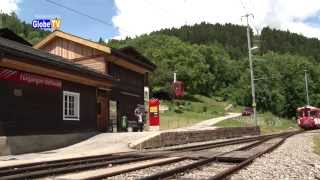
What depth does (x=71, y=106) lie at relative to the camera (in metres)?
→ 25.9

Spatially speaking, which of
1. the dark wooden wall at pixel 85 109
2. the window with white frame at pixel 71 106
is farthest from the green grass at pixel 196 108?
the window with white frame at pixel 71 106

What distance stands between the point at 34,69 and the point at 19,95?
4.56ft

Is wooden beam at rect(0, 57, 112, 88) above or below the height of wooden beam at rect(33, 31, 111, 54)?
below

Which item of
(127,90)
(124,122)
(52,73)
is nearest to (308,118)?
(127,90)

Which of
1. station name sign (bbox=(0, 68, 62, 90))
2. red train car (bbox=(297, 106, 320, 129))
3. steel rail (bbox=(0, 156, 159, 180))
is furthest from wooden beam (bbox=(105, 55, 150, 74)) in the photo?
red train car (bbox=(297, 106, 320, 129))

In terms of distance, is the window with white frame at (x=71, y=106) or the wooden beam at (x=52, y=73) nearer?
the wooden beam at (x=52, y=73)

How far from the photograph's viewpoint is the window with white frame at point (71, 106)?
82.6ft

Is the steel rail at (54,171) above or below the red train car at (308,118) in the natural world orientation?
below

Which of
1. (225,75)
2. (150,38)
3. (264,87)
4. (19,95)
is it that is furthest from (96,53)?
(225,75)

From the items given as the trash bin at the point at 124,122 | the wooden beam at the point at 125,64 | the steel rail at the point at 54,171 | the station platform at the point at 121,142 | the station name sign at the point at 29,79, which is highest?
the wooden beam at the point at 125,64

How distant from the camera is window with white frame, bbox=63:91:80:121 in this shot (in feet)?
82.6

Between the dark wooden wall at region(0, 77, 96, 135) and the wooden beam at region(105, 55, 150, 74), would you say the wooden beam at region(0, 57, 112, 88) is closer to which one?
the dark wooden wall at region(0, 77, 96, 135)

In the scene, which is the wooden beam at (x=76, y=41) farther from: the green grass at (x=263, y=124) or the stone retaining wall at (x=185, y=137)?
the green grass at (x=263, y=124)

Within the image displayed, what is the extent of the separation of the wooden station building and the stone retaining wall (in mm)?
4149
